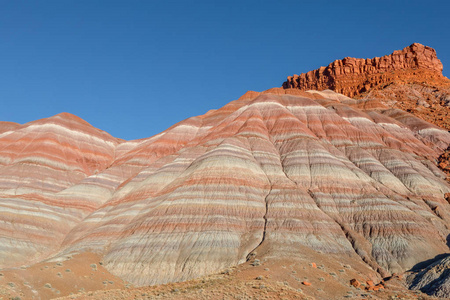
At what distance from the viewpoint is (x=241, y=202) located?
50438 mm

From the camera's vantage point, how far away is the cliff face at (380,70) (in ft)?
399

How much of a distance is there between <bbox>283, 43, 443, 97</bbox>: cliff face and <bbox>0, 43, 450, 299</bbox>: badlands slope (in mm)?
42818

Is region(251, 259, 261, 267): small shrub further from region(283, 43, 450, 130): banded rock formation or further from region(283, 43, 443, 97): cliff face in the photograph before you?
region(283, 43, 443, 97): cliff face

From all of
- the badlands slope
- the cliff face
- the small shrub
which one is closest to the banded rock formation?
the cliff face

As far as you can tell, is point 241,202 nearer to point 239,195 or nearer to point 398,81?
point 239,195

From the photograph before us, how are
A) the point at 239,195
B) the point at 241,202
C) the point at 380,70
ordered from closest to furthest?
the point at 241,202 < the point at 239,195 < the point at 380,70

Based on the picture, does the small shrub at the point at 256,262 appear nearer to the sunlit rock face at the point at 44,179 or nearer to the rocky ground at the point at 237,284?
the rocky ground at the point at 237,284

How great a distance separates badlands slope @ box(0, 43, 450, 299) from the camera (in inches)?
1628

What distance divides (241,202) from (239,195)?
132 cm

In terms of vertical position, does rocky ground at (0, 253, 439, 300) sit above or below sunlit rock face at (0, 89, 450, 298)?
below

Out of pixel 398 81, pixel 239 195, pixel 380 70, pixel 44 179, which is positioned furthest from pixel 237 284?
pixel 380 70

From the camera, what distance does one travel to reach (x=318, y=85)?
473 ft

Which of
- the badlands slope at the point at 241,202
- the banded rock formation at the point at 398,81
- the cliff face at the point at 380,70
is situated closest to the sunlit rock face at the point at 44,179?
the badlands slope at the point at 241,202

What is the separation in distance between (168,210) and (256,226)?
10817mm
